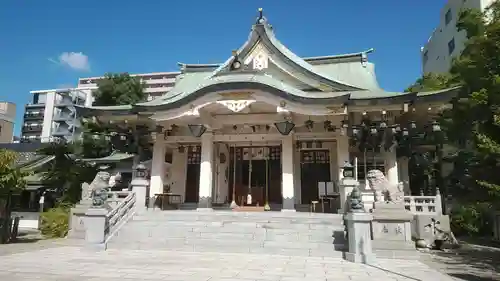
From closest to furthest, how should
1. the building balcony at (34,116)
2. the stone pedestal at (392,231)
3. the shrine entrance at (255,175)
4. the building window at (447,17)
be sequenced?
1. the stone pedestal at (392,231)
2. the shrine entrance at (255,175)
3. the building window at (447,17)
4. the building balcony at (34,116)

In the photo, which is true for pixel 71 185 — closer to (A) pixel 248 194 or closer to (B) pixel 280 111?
(A) pixel 248 194

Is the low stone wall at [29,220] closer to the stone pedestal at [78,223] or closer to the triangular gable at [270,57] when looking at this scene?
the stone pedestal at [78,223]

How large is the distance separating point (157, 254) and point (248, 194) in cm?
738

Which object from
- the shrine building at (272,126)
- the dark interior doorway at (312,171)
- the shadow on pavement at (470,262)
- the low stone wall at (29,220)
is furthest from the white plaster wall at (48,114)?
the shadow on pavement at (470,262)

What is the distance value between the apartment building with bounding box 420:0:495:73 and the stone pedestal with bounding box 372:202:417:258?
25.4 m

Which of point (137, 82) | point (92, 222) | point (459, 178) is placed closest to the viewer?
point (92, 222)

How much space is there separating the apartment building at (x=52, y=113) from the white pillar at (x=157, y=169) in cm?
6067

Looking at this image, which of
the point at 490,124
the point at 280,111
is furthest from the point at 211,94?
the point at 490,124

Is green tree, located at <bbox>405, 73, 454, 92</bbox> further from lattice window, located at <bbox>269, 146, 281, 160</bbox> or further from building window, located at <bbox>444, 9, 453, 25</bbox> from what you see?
building window, located at <bbox>444, 9, 453, 25</bbox>

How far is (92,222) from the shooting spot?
10.5 m

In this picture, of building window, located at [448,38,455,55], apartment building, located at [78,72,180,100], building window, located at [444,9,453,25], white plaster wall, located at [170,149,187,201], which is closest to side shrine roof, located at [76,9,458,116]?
white plaster wall, located at [170,149,187,201]

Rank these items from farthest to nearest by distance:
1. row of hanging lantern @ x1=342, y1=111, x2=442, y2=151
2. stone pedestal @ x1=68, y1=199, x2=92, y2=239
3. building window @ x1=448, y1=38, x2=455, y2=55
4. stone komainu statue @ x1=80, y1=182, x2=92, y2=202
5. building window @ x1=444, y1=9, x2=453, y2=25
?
building window @ x1=444, y1=9, x2=453, y2=25 < building window @ x1=448, y1=38, x2=455, y2=55 < row of hanging lantern @ x1=342, y1=111, x2=442, y2=151 < stone komainu statue @ x1=80, y1=182, x2=92, y2=202 < stone pedestal @ x1=68, y1=199, x2=92, y2=239

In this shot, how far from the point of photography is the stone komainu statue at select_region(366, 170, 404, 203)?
10.7 meters

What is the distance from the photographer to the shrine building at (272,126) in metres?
13.8
